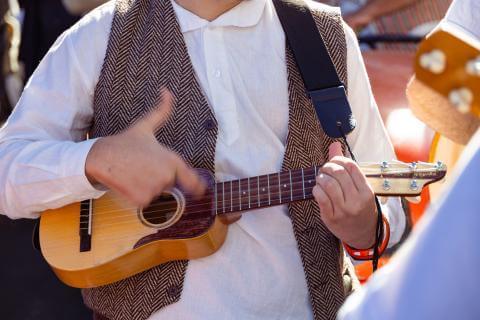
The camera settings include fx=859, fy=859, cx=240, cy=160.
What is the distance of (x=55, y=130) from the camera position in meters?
2.38

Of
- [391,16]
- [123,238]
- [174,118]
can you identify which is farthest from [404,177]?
[391,16]

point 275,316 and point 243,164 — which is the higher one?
point 243,164

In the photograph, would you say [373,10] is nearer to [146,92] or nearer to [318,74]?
[318,74]

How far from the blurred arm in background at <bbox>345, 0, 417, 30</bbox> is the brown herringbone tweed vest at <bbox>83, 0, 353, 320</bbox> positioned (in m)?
2.39

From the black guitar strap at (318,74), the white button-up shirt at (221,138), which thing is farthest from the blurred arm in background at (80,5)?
the black guitar strap at (318,74)

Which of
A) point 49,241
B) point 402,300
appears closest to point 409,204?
point 49,241

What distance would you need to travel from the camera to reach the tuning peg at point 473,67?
1.32 meters

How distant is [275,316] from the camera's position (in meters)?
2.29

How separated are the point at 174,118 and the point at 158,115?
0.10 metres

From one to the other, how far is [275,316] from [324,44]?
77cm

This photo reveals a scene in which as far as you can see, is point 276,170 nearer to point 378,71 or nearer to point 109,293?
point 109,293

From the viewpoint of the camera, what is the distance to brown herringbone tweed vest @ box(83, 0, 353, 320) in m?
2.32

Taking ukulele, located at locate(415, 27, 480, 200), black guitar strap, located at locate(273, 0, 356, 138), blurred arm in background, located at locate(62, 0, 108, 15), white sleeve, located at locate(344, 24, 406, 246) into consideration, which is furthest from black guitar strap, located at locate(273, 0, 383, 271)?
blurred arm in background, located at locate(62, 0, 108, 15)

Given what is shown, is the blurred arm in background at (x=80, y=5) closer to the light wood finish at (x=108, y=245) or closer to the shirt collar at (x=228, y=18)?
the shirt collar at (x=228, y=18)
